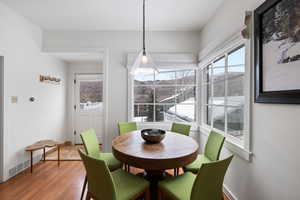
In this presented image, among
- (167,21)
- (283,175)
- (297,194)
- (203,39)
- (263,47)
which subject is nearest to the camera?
(297,194)

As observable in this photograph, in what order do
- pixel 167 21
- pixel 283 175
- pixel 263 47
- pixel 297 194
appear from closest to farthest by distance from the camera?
pixel 297 194
pixel 283 175
pixel 263 47
pixel 167 21

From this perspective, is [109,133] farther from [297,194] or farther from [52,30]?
[297,194]

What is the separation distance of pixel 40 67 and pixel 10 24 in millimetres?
900

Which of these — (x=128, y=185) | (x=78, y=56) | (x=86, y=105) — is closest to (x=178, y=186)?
(x=128, y=185)

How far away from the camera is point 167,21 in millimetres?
2914

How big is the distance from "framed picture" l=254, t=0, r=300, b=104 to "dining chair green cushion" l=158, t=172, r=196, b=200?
3.38ft

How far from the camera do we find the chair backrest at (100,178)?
1213mm

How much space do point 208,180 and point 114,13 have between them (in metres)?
2.69

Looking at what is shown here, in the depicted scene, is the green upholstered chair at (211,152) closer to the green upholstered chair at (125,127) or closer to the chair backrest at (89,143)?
the chair backrest at (89,143)

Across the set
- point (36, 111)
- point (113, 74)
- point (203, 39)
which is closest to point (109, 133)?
point (113, 74)

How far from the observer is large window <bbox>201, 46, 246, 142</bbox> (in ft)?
6.54

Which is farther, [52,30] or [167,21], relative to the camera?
[52,30]

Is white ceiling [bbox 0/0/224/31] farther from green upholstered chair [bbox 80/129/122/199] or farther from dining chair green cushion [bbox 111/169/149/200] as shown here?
dining chair green cushion [bbox 111/169/149/200]

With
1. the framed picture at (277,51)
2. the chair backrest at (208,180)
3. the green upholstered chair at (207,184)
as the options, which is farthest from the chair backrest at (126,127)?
the framed picture at (277,51)
